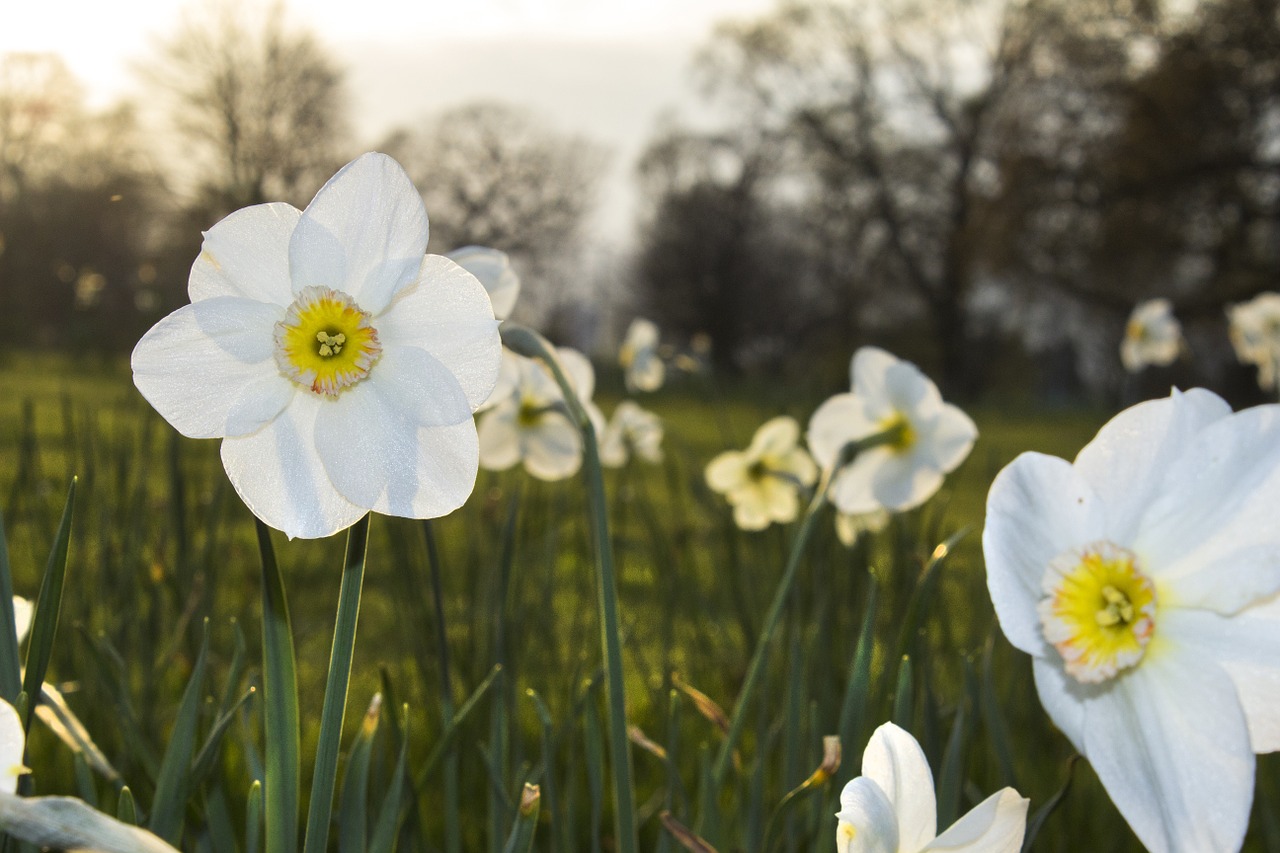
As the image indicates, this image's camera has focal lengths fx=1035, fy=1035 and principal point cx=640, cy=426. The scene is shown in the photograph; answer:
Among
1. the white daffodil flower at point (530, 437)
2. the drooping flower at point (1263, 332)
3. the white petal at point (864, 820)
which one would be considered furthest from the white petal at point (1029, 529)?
the drooping flower at point (1263, 332)

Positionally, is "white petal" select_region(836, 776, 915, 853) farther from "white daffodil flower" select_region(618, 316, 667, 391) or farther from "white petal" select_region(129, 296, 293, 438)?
"white daffodil flower" select_region(618, 316, 667, 391)

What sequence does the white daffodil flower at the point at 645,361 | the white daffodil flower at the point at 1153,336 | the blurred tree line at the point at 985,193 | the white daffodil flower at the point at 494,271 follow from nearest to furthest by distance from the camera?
the white daffodil flower at the point at 494,271
the white daffodil flower at the point at 645,361
the white daffodil flower at the point at 1153,336
the blurred tree line at the point at 985,193

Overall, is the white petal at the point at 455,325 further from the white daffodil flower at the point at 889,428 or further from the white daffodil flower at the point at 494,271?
the white daffodil flower at the point at 889,428

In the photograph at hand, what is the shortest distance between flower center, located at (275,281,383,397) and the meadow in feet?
0.84

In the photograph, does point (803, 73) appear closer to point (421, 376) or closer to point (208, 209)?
point (208, 209)

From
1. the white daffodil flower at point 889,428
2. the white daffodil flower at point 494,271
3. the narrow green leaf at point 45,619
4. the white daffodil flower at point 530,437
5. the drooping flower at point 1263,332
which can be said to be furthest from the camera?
the drooping flower at point 1263,332

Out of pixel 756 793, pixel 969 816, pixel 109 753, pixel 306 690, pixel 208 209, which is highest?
pixel 208 209

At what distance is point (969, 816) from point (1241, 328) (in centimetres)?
348

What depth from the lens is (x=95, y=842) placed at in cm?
33

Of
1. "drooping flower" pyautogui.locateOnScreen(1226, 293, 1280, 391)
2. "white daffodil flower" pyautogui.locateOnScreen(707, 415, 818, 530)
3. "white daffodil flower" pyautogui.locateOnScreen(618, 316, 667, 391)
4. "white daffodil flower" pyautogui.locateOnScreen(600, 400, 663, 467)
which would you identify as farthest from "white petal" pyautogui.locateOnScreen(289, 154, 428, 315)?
"drooping flower" pyautogui.locateOnScreen(1226, 293, 1280, 391)

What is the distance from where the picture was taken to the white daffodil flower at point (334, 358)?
0.54m

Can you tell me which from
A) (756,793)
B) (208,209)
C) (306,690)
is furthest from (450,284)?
(306,690)

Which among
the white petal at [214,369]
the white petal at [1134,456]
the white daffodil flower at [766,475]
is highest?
the white petal at [214,369]

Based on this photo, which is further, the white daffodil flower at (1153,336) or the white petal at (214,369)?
the white daffodil flower at (1153,336)
